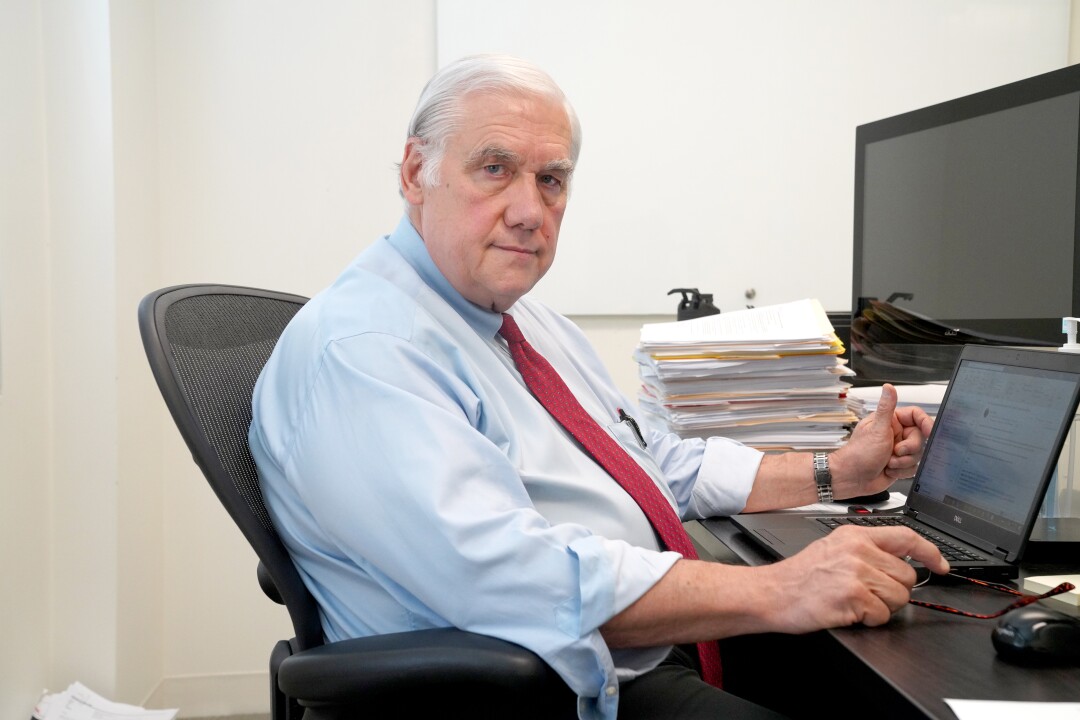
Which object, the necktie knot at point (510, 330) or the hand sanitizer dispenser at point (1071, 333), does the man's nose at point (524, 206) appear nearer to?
the necktie knot at point (510, 330)

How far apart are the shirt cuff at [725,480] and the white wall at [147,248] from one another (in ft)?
4.98

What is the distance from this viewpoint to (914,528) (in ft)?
3.77

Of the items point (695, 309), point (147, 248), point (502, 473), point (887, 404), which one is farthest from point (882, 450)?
point (147, 248)

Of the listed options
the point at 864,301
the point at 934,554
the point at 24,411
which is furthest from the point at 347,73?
the point at 934,554

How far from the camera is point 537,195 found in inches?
49.8

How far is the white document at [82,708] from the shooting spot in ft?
7.55

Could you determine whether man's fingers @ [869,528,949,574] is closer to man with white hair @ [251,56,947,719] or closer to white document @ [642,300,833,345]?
man with white hair @ [251,56,947,719]

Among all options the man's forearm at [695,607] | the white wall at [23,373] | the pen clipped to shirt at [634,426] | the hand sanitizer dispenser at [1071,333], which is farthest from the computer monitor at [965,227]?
the white wall at [23,373]

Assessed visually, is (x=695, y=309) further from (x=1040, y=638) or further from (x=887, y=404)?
(x=1040, y=638)

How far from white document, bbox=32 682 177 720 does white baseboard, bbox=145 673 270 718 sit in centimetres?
34

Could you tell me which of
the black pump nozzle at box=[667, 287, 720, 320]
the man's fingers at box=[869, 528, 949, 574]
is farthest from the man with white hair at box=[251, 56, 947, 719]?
the black pump nozzle at box=[667, 287, 720, 320]

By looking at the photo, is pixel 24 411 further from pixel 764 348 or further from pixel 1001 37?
pixel 1001 37

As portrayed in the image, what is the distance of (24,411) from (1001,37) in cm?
304

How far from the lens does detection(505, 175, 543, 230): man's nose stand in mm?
1233
